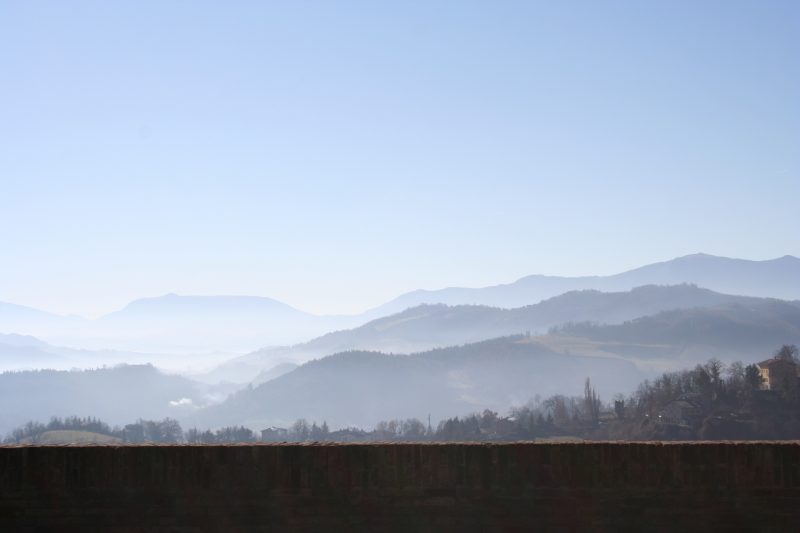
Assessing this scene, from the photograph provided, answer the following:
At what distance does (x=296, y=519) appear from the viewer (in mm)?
6477

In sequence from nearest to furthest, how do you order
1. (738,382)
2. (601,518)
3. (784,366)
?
(601,518) → (784,366) → (738,382)

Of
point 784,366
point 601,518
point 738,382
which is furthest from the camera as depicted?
point 738,382

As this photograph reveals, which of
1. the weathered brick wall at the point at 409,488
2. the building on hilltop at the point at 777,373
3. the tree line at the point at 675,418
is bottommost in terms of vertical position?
the tree line at the point at 675,418

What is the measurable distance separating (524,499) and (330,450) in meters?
1.51

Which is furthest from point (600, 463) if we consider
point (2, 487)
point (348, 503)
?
point (2, 487)

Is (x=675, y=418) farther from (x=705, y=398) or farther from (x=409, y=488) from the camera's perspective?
(x=409, y=488)

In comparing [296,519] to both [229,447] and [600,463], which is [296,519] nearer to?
[229,447]

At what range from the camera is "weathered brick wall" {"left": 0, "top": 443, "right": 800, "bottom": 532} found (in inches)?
254

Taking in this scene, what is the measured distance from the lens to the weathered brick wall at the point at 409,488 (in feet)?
21.1

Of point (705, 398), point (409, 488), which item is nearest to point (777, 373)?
point (705, 398)

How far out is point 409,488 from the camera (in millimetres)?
6512

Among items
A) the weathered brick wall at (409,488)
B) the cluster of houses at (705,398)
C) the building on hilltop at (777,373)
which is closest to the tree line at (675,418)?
the cluster of houses at (705,398)

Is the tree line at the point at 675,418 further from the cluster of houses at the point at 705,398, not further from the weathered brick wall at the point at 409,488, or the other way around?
the weathered brick wall at the point at 409,488

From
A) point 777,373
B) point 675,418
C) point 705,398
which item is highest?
point 777,373
